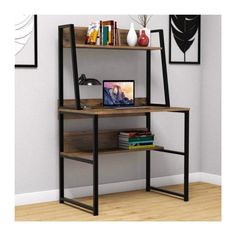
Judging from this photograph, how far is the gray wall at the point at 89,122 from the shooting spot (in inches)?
159

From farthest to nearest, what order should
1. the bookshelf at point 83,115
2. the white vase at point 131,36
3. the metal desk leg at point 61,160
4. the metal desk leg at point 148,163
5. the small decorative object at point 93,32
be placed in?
the metal desk leg at point 148,163 → the white vase at point 131,36 → the metal desk leg at point 61,160 → the small decorative object at point 93,32 → the bookshelf at point 83,115

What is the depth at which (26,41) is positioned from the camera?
3.96m

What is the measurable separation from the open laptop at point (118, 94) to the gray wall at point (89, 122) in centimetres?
18

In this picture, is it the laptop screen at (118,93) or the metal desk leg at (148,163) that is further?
the metal desk leg at (148,163)

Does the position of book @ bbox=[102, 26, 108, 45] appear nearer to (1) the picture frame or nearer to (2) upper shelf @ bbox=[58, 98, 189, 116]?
(1) the picture frame

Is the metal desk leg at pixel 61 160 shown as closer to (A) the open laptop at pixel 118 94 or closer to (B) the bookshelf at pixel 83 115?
(B) the bookshelf at pixel 83 115

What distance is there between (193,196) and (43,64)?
1.63m

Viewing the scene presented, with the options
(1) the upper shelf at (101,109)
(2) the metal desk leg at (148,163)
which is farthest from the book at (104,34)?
(2) the metal desk leg at (148,163)

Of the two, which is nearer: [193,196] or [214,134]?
[193,196]

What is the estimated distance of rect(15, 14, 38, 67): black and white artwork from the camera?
3.94 m

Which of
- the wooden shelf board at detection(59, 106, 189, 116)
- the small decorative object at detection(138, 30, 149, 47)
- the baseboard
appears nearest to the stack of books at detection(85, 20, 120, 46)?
the small decorative object at detection(138, 30, 149, 47)

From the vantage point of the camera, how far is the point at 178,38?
485 centimetres
